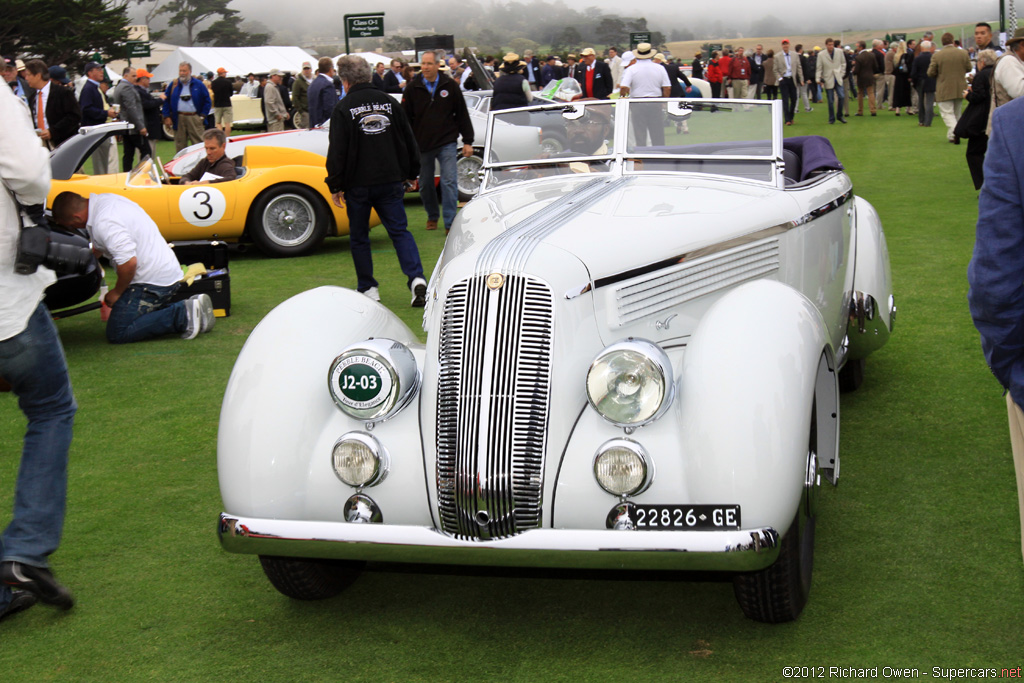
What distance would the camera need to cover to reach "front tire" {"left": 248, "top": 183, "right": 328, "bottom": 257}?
33.4 ft

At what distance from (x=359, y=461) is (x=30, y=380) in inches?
47.2

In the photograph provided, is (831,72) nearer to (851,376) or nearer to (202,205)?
(202,205)

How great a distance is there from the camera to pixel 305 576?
3.40m

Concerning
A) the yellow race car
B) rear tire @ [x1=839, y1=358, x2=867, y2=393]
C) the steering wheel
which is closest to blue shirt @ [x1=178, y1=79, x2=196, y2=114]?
the yellow race car

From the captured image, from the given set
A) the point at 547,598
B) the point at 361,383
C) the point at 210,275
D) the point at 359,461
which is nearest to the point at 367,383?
the point at 361,383

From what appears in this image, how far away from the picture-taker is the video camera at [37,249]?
3309 mm

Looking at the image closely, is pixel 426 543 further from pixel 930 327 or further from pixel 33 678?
pixel 930 327

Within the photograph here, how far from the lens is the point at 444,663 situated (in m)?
3.09

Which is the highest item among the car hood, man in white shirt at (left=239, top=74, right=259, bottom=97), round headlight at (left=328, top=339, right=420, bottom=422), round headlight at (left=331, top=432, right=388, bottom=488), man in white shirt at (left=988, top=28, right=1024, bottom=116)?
man in white shirt at (left=239, top=74, right=259, bottom=97)

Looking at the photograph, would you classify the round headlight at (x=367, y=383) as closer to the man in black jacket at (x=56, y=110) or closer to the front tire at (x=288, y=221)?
the front tire at (x=288, y=221)

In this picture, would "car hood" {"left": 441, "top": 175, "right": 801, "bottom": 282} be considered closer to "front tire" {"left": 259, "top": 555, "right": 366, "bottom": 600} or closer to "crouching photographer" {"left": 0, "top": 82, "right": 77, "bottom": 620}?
"front tire" {"left": 259, "top": 555, "right": 366, "bottom": 600}

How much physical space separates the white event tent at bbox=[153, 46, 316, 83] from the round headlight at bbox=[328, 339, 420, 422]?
50.2 m

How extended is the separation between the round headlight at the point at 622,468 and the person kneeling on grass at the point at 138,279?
498 cm

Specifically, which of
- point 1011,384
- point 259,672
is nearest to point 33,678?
point 259,672
